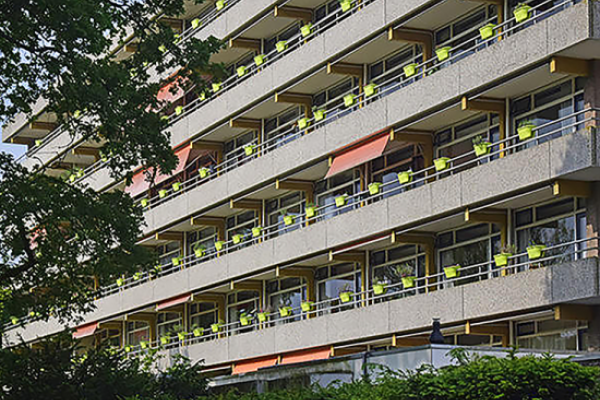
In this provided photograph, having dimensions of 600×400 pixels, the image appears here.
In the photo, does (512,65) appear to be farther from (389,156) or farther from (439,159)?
(389,156)

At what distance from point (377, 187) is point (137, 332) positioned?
2054 centimetres

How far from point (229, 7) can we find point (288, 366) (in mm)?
23255

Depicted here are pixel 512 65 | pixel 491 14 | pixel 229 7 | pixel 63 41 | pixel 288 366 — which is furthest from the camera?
pixel 229 7

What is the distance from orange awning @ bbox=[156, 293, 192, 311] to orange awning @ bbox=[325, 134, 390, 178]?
10400 mm

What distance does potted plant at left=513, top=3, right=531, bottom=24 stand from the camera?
26.3 meters

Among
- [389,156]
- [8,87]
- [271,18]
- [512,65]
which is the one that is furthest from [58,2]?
[271,18]

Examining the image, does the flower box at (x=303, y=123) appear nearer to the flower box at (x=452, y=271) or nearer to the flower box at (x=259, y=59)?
the flower box at (x=259, y=59)

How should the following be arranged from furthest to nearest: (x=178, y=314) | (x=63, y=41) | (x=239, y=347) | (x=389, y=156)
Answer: (x=178, y=314) < (x=239, y=347) < (x=389, y=156) < (x=63, y=41)

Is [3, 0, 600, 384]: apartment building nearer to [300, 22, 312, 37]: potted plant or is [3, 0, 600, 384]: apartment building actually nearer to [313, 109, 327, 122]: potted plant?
[313, 109, 327, 122]: potted plant

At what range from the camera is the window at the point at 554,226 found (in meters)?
25.5

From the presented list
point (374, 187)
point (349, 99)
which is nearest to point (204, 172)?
point (349, 99)

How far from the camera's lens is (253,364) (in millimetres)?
37594

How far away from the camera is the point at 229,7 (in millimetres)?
40719

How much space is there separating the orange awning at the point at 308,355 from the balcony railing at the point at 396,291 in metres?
1.10
